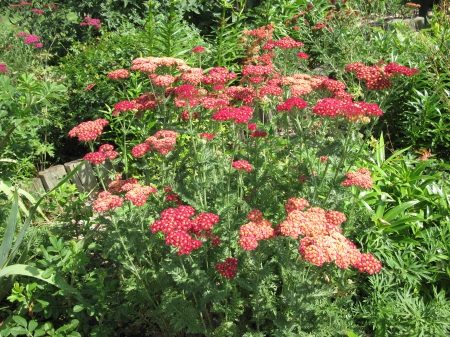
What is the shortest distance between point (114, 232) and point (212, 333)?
2.46 feet

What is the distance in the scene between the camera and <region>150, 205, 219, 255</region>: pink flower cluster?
1672 millimetres

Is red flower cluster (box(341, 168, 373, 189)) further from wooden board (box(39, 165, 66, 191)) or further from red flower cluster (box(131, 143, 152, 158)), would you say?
wooden board (box(39, 165, 66, 191))

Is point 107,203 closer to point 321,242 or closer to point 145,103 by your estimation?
point 145,103

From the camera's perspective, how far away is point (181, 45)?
4.45 m

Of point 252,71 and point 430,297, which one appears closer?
point 430,297

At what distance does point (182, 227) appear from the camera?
176cm

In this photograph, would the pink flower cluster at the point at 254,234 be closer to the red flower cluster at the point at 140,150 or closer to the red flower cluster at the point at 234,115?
the red flower cluster at the point at 234,115

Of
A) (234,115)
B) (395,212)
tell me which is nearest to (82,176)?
(234,115)

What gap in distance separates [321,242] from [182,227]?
2.05 feet

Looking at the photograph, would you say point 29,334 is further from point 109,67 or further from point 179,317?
point 109,67

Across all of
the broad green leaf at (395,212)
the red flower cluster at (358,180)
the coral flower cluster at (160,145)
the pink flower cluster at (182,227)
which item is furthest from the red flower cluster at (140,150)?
the broad green leaf at (395,212)

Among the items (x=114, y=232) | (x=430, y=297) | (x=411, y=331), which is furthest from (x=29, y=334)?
(x=430, y=297)

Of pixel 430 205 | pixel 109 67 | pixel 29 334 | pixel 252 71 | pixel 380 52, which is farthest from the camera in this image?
pixel 380 52

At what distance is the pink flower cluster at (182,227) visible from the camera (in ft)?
5.49
